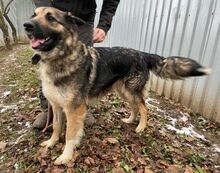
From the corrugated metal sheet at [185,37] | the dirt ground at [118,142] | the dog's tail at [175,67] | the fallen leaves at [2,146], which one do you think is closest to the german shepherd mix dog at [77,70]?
the dog's tail at [175,67]

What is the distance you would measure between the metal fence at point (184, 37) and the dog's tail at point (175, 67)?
3.00 ft

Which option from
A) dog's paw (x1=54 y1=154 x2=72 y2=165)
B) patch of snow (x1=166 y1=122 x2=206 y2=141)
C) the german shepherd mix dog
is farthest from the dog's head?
patch of snow (x1=166 y1=122 x2=206 y2=141)

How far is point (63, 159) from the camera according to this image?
298cm

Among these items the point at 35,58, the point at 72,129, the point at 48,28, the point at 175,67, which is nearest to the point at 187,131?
the point at 175,67

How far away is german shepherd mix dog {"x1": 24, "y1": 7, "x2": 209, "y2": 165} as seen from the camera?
2.64 m

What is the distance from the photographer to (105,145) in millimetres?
3303

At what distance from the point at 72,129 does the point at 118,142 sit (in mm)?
705

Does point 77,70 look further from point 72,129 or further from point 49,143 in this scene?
point 49,143

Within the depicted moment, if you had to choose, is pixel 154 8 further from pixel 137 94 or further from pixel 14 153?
pixel 14 153

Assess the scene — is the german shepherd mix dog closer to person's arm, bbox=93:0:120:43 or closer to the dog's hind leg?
the dog's hind leg

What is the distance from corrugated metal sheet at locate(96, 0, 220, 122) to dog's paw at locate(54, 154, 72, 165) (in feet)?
8.00

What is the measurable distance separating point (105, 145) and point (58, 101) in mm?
859

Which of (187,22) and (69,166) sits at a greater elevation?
(187,22)

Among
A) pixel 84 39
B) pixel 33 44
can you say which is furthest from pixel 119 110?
pixel 33 44
